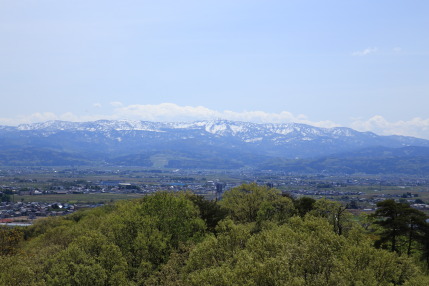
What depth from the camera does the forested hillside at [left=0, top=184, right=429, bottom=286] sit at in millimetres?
28625

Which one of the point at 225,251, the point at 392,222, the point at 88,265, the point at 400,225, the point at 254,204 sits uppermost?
the point at 225,251

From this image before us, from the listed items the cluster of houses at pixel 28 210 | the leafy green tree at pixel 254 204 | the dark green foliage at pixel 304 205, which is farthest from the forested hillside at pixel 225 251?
the cluster of houses at pixel 28 210

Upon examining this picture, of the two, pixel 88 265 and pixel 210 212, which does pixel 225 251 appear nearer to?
pixel 88 265

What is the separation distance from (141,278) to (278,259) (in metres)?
21.5

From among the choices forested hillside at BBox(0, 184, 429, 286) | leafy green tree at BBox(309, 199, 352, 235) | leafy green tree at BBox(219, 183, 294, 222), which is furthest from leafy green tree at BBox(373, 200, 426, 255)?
leafy green tree at BBox(219, 183, 294, 222)

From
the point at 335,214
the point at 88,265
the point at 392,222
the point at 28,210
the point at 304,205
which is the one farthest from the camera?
the point at 28,210

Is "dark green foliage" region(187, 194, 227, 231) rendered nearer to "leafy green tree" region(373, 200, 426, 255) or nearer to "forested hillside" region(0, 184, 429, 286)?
"forested hillside" region(0, 184, 429, 286)

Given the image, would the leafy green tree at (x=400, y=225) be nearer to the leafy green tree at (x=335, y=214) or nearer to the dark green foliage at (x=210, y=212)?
the leafy green tree at (x=335, y=214)

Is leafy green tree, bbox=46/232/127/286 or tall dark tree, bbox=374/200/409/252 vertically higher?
tall dark tree, bbox=374/200/409/252

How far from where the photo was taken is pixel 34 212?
155500 millimetres

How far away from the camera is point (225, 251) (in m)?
37.6

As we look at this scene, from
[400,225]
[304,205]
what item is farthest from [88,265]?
[304,205]

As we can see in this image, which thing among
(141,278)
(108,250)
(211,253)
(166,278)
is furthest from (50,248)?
(211,253)

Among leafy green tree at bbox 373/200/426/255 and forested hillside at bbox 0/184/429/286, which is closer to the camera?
forested hillside at bbox 0/184/429/286
